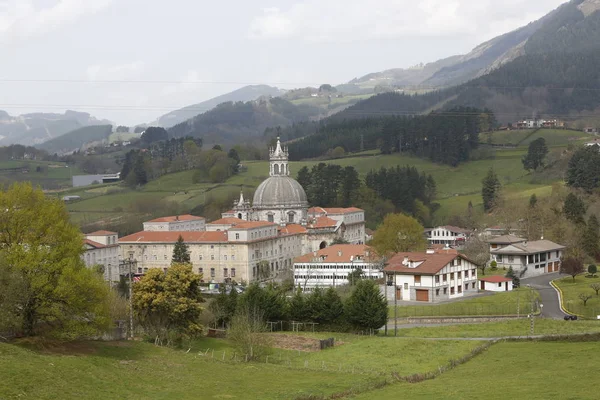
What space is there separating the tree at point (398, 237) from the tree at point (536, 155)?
A: 53.0 m

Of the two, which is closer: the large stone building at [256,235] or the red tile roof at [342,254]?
the red tile roof at [342,254]

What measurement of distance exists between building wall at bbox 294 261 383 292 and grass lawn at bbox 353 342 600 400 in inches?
1628

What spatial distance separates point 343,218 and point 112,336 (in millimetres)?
A: 76772

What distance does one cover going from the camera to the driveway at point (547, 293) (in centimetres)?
6531

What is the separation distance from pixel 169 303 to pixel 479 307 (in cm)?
2298

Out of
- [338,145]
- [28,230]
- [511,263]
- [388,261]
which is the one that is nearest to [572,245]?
[511,263]

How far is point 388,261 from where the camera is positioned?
8550 cm

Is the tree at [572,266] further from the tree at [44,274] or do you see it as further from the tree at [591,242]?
the tree at [44,274]

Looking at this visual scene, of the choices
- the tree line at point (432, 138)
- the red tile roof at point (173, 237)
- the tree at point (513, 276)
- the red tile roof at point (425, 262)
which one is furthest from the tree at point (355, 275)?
the tree line at point (432, 138)

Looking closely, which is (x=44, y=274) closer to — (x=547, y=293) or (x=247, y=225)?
(x=547, y=293)

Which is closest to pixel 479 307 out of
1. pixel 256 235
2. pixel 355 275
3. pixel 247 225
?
pixel 355 275

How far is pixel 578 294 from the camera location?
70812 millimetres

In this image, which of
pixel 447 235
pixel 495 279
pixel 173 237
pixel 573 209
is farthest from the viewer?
pixel 447 235

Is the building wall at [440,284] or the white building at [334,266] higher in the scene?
the white building at [334,266]
